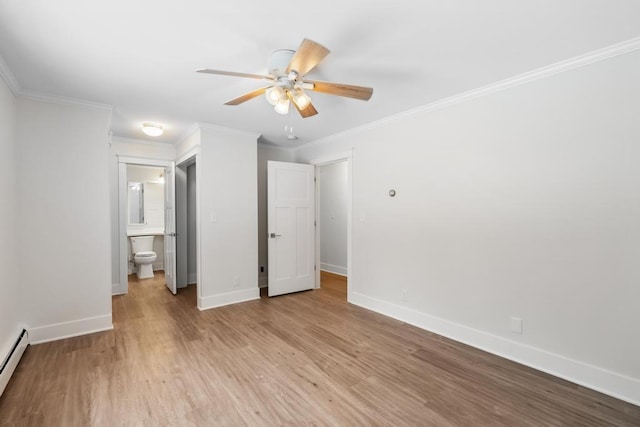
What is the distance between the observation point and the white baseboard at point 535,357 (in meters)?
2.02

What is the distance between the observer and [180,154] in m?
4.61

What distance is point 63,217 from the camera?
295 cm

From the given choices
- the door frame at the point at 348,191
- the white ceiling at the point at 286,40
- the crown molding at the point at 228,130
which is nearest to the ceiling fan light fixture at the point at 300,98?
the white ceiling at the point at 286,40

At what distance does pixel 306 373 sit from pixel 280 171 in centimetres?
294

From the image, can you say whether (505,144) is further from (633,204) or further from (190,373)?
(190,373)

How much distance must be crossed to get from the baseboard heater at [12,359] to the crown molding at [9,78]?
2194mm

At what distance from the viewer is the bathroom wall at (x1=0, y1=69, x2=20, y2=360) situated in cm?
233

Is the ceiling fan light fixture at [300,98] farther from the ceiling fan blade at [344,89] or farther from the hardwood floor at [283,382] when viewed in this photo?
the hardwood floor at [283,382]

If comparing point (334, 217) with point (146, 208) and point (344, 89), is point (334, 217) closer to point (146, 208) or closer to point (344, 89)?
point (146, 208)

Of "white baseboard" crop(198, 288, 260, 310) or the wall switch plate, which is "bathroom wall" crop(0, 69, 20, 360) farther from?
the wall switch plate

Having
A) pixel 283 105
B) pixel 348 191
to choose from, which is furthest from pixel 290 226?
pixel 283 105

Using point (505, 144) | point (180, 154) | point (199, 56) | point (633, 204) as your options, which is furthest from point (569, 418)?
point (180, 154)

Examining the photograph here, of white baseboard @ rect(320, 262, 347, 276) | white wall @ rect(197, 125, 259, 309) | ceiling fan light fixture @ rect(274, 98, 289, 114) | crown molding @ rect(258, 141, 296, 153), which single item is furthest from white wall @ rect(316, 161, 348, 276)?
ceiling fan light fixture @ rect(274, 98, 289, 114)

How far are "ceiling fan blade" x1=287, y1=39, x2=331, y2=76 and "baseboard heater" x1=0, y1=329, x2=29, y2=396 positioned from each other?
299 centimetres
